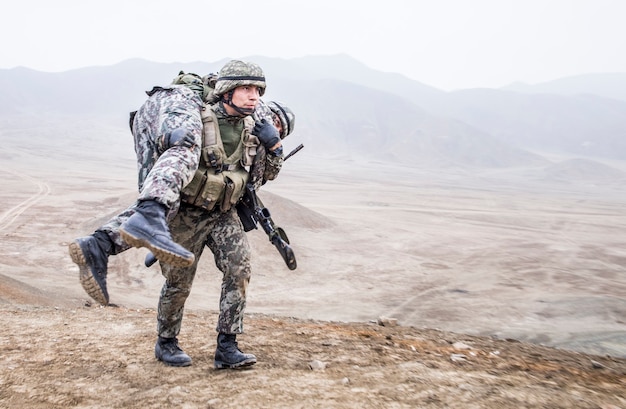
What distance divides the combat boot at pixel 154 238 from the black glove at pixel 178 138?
47 cm

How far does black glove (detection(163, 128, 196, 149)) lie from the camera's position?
2.90 metres

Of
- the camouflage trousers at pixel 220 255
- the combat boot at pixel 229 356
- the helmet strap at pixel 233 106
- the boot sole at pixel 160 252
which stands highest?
the helmet strap at pixel 233 106

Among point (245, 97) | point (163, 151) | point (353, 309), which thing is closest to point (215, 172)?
point (163, 151)

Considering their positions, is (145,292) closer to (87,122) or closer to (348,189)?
(348,189)

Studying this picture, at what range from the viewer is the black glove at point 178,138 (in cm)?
290

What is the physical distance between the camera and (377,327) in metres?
6.36

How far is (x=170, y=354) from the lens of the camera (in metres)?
3.62

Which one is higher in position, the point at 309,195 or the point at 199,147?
the point at 199,147

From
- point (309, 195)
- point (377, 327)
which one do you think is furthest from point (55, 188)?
point (377, 327)

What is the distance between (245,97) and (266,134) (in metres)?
0.27

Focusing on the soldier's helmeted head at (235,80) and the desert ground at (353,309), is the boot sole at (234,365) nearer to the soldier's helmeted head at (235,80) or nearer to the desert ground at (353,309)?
the desert ground at (353,309)

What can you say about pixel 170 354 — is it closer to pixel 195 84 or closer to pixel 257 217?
pixel 257 217

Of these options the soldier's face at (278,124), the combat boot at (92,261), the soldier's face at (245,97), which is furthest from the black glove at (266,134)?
the combat boot at (92,261)

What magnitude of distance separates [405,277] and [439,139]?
69.3 metres
